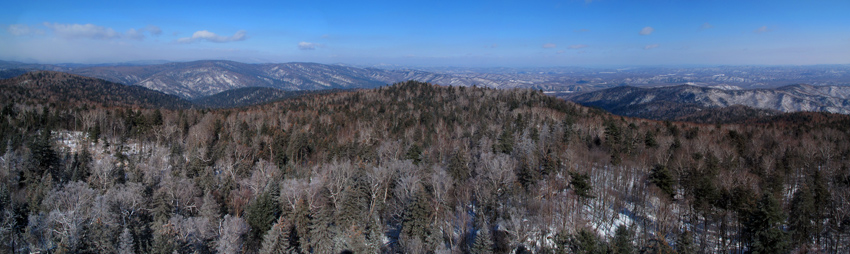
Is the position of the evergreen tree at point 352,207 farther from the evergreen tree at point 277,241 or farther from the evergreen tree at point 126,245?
the evergreen tree at point 126,245

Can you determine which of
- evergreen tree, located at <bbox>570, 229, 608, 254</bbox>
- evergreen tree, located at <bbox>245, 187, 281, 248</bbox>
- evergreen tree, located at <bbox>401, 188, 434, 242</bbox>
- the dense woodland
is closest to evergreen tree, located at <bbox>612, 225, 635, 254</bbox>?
the dense woodland

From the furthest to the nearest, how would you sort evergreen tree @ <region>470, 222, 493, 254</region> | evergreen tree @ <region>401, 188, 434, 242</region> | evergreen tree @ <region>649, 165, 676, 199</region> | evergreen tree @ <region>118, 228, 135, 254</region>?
evergreen tree @ <region>649, 165, 676, 199</region> < evergreen tree @ <region>401, 188, 434, 242</region> < evergreen tree @ <region>470, 222, 493, 254</region> < evergreen tree @ <region>118, 228, 135, 254</region>

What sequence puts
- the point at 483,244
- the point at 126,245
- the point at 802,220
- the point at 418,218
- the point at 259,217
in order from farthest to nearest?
the point at 259,217 < the point at 418,218 < the point at 802,220 < the point at 483,244 < the point at 126,245

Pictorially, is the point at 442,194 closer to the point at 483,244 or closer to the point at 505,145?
the point at 483,244

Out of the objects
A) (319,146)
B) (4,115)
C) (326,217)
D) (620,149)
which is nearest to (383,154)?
(319,146)

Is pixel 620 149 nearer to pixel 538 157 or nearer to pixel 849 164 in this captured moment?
pixel 538 157

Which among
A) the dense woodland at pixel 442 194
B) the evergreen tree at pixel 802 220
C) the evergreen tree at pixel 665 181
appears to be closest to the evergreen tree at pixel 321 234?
the dense woodland at pixel 442 194

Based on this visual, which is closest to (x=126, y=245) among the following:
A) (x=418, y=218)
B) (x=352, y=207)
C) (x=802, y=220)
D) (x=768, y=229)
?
(x=352, y=207)

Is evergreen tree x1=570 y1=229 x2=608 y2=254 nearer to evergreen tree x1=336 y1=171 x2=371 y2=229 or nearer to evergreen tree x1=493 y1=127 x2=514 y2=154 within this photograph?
evergreen tree x1=336 y1=171 x2=371 y2=229
